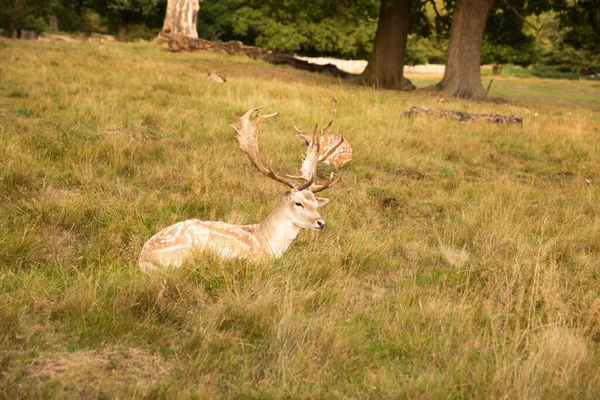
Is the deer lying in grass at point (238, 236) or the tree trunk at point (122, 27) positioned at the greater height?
the tree trunk at point (122, 27)

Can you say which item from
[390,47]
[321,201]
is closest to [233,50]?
[390,47]

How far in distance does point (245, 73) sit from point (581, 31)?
35.1ft

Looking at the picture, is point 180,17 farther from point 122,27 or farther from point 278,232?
point 278,232

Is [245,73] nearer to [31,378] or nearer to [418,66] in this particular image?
[31,378]

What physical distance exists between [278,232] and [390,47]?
17.4m

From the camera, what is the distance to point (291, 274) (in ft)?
14.4

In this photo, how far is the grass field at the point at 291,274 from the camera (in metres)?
3.23

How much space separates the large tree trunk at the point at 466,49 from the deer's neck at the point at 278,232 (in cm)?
1510

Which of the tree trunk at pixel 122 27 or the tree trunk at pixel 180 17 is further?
the tree trunk at pixel 122 27

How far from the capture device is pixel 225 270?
14.1 ft

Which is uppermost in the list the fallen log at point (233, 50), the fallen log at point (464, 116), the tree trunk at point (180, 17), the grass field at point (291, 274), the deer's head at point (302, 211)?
the tree trunk at point (180, 17)

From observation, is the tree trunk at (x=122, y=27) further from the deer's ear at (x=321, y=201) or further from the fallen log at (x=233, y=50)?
the deer's ear at (x=321, y=201)

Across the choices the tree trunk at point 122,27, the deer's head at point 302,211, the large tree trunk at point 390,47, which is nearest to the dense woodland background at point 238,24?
the tree trunk at point 122,27

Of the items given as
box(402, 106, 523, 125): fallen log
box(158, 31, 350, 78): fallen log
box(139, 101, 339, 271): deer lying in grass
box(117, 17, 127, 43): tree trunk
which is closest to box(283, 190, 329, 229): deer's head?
box(139, 101, 339, 271): deer lying in grass
